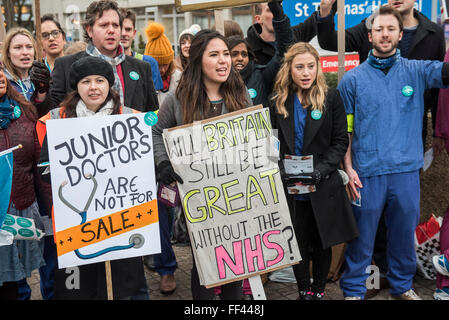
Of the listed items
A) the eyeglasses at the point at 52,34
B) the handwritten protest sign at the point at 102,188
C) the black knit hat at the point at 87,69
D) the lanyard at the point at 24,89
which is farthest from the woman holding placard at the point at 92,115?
the eyeglasses at the point at 52,34

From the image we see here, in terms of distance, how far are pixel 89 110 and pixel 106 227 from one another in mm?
762

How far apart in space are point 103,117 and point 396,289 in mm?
2581

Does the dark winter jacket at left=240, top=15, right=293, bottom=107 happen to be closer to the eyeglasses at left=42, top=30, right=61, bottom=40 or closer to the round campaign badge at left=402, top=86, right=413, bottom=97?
the round campaign badge at left=402, top=86, right=413, bottom=97

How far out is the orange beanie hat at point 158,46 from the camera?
5.08m

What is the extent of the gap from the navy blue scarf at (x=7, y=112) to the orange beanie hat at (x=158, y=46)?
2.02m

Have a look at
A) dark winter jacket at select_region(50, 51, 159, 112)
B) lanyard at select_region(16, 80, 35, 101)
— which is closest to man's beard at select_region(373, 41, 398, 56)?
dark winter jacket at select_region(50, 51, 159, 112)

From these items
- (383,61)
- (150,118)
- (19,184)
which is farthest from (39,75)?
(383,61)

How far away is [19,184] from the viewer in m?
3.37

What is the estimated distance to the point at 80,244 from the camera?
112 inches

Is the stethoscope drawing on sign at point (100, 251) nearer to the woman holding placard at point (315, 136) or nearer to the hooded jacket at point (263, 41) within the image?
the woman holding placard at point (315, 136)

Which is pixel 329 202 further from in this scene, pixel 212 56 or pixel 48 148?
pixel 48 148

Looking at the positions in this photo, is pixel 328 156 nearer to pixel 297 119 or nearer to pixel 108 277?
pixel 297 119

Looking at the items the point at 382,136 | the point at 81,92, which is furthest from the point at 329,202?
the point at 81,92

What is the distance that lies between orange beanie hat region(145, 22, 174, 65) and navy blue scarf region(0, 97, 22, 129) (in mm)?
2018
